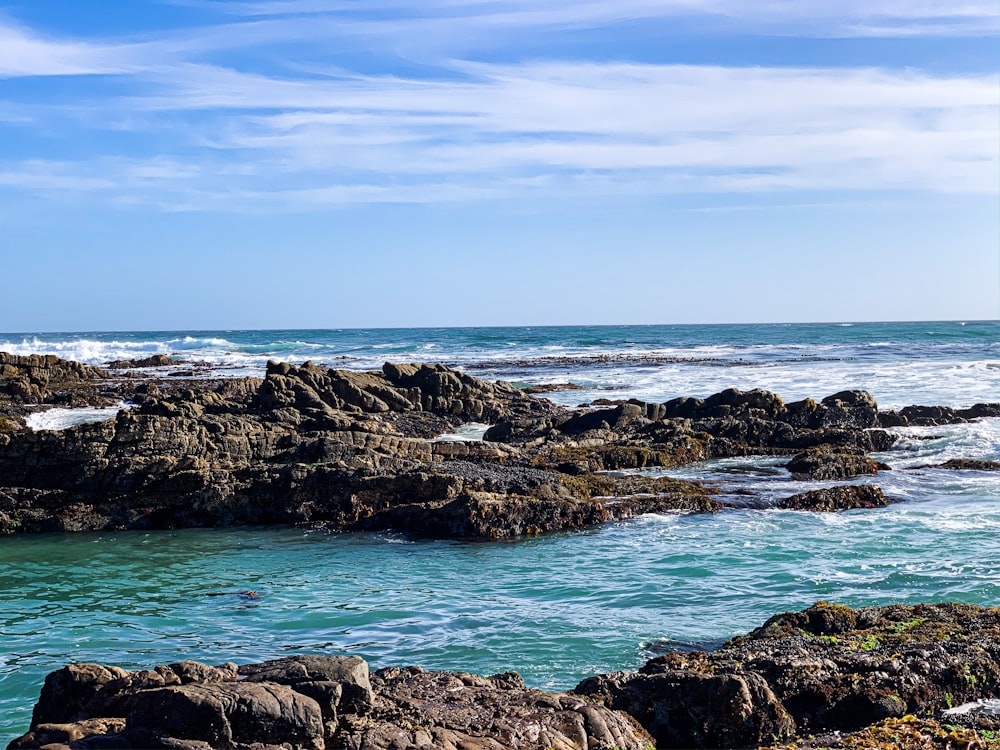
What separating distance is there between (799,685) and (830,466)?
12.4 m

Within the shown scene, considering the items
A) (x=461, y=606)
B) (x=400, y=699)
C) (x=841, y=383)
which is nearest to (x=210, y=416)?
(x=461, y=606)

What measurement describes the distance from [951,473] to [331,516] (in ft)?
38.8

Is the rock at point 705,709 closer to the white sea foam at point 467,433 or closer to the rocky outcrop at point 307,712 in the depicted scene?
the rocky outcrop at point 307,712

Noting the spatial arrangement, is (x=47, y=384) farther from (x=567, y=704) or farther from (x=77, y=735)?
(x=567, y=704)

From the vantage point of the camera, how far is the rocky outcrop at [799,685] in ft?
20.3

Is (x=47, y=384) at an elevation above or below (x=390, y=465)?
above

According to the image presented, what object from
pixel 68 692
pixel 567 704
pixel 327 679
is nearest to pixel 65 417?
pixel 68 692

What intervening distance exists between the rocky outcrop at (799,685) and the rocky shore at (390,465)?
21.7 feet

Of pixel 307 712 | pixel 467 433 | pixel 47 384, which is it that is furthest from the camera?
pixel 47 384

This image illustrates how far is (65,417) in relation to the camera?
90.4 ft

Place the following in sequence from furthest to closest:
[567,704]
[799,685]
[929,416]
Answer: [929,416], [799,685], [567,704]

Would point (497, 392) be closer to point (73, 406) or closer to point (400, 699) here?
point (73, 406)

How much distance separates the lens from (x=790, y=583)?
427 inches

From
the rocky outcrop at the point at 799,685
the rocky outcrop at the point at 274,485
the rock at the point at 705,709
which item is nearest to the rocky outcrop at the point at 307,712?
the rock at the point at 705,709
